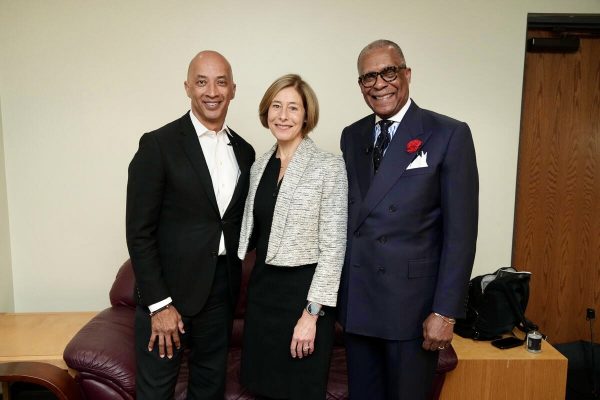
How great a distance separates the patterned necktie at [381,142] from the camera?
1634 mm

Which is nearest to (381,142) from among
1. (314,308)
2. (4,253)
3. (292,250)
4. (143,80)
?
(292,250)

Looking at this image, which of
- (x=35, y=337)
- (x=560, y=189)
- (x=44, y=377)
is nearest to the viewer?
(x=44, y=377)

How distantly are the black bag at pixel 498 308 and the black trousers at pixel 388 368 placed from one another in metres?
1.01

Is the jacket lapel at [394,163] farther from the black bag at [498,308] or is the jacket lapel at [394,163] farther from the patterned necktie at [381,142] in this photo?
the black bag at [498,308]

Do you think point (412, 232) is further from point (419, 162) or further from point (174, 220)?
point (174, 220)

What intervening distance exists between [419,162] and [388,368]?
0.71 metres

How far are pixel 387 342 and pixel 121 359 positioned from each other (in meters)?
1.18

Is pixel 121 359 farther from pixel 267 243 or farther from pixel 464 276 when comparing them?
pixel 464 276

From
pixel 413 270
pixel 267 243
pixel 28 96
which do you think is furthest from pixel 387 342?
pixel 28 96

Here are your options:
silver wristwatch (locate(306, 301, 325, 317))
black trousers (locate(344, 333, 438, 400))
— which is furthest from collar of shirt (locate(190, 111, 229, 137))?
black trousers (locate(344, 333, 438, 400))

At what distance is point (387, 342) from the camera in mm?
1611

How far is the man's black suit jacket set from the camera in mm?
1604

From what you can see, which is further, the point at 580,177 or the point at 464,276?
the point at 580,177

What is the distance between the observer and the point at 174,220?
1.67 metres
